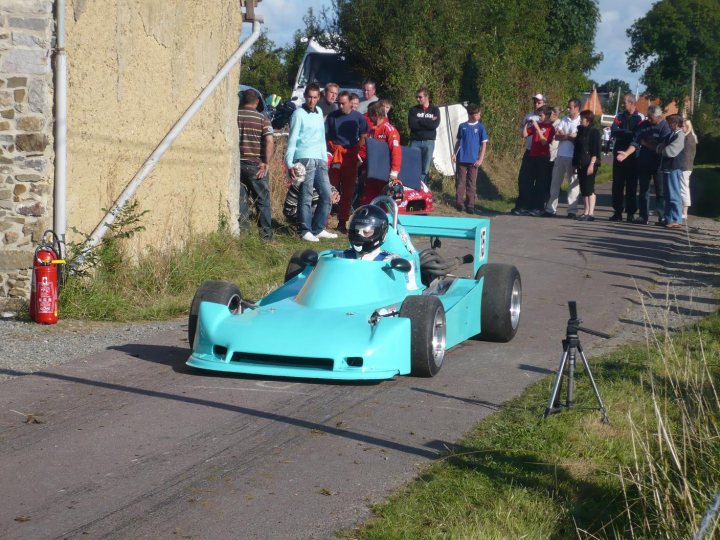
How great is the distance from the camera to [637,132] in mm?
20219

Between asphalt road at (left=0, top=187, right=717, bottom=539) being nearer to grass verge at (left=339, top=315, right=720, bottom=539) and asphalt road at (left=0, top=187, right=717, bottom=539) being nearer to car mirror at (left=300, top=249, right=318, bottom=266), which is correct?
grass verge at (left=339, top=315, right=720, bottom=539)

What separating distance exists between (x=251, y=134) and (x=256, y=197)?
885mm

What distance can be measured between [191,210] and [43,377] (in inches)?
229

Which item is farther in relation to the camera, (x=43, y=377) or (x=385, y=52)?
(x=385, y=52)

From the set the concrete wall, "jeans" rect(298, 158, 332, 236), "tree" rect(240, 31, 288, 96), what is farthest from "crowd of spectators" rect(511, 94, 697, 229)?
"tree" rect(240, 31, 288, 96)

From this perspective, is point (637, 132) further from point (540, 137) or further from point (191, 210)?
point (191, 210)

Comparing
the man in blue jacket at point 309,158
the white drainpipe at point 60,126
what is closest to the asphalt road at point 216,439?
the white drainpipe at point 60,126

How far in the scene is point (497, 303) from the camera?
9.93m

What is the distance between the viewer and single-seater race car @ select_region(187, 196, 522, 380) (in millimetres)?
8047

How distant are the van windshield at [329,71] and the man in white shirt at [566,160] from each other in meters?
6.14

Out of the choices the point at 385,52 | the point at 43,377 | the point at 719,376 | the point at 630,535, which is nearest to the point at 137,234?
the point at 43,377

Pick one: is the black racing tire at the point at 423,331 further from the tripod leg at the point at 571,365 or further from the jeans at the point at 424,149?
the jeans at the point at 424,149

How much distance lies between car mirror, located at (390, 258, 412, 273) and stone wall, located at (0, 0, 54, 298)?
3.84m

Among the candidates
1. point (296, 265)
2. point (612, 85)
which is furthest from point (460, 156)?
point (612, 85)
